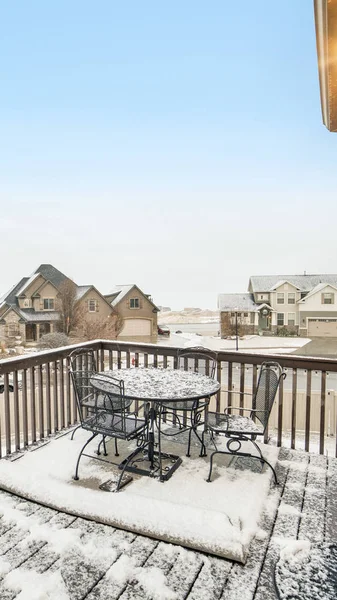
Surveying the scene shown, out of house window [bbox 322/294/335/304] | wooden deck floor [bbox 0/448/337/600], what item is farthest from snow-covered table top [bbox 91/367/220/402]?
house window [bbox 322/294/335/304]

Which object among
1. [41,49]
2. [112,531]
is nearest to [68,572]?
[112,531]

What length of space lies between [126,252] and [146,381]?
86.7 ft

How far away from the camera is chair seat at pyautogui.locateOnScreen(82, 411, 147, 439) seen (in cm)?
268

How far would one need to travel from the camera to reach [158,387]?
2.94m

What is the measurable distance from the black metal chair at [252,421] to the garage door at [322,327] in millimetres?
20244

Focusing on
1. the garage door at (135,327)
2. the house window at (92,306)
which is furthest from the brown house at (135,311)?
the house window at (92,306)

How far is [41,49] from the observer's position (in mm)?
10227

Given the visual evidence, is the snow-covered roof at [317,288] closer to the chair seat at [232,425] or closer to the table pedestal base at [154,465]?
the chair seat at [232,425]

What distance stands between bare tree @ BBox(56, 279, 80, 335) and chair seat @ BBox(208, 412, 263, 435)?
734 inches

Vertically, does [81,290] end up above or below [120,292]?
above

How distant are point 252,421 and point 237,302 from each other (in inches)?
802

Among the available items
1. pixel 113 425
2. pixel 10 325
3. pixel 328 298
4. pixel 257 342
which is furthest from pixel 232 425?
pixel 328 298

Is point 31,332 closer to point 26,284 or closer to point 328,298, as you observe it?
point 26,284

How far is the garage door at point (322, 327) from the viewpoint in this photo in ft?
70.9
